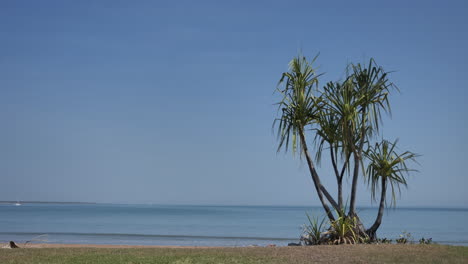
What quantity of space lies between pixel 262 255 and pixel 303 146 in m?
4.24

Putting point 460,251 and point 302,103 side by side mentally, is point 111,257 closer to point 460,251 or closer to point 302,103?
point 302,103

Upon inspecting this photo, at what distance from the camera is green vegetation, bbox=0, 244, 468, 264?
367 inches

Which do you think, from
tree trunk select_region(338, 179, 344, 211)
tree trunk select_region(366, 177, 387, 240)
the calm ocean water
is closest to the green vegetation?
tree trunk select_region(366, 177, 387, 240)

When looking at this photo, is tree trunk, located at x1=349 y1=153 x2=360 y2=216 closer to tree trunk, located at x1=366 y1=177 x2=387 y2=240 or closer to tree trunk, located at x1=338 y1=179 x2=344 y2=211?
tree trunk, located at x1=338 y1=179 x2=344 y2=211

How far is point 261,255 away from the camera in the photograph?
9938 mm

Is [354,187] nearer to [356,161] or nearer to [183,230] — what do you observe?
[356,161]

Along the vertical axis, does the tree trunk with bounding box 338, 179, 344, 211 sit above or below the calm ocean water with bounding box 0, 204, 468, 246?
above

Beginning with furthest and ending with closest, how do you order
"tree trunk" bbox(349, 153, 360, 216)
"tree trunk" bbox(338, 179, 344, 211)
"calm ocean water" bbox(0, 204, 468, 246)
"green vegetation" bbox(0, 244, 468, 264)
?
"calm ocean water" bbox(0, 204, 468, 246) < "tree trunk" bbox(338, 179, 344, 211) < "tree trunk" bbox(349, 153, 360, 216) < "green vegetation" bbox(0, 244, 468, 264)

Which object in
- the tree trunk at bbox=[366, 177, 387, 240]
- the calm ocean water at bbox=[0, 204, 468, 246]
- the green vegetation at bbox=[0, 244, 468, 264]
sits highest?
the tree trunk at bbox=[366, 177, 387, 240]

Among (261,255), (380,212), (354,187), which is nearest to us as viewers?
(261,255)

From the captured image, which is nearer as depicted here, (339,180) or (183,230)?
(339,180)

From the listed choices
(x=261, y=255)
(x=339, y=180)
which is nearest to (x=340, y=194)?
(x=339, y=180)

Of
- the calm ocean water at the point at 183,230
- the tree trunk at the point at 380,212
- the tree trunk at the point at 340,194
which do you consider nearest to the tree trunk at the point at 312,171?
the tree trunk at the point at 340,194

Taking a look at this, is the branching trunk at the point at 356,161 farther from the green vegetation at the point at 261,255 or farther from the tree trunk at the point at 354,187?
the green vegetation at the point at 261,255
